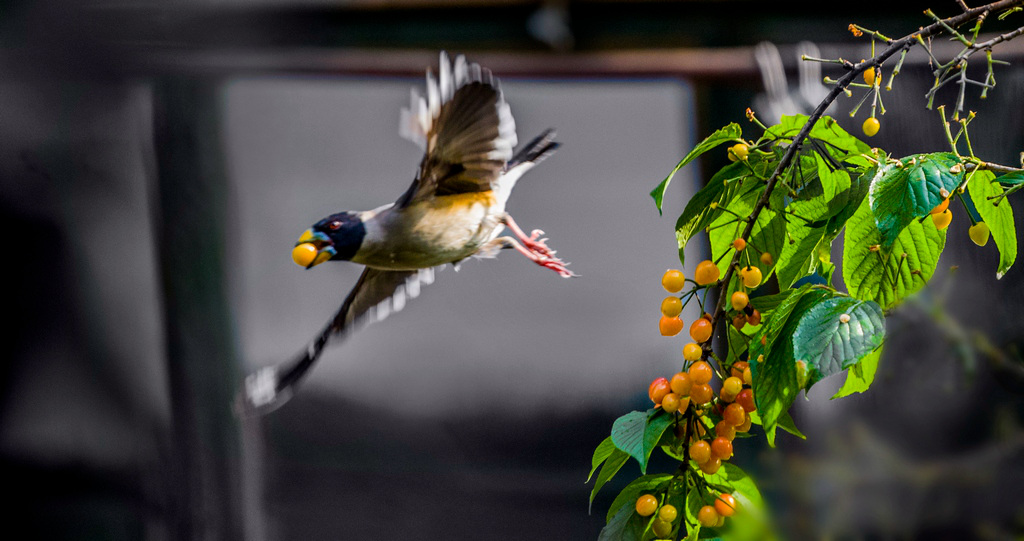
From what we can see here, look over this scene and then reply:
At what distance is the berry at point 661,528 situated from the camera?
12.8 inches

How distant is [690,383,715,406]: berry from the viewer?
0.31m

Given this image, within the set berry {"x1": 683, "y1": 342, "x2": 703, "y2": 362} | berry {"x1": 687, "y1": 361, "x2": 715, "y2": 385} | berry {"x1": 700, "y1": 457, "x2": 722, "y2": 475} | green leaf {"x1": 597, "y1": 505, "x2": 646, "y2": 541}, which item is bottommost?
green leaf {"x1": 597, "y1": 505, "x2": 646, "y2": 541}

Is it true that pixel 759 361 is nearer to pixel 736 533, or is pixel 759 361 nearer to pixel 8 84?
pixel 736 533

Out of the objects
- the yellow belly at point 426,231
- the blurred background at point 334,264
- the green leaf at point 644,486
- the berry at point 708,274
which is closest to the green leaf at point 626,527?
the green leaf at point 644,486

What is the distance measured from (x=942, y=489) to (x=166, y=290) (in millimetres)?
924

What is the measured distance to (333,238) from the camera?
485 millimetres

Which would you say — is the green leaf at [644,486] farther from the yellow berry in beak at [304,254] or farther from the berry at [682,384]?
the yellow berry in beak at [304,254]

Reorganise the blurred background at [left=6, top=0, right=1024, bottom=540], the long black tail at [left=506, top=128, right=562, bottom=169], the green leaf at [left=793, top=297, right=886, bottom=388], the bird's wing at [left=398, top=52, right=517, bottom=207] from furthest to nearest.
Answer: the blurred background at [left=6, top=0, right=1024, bottom=540] < the long black tail at [left=506, top=128, right=562, bottom=169] < the bird's wing at [left=398, top=52, right=517, bottom=207] < the green leaf at [left=793, top=297, right=886, bottom=388]

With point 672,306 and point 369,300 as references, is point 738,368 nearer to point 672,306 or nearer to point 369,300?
point 672,306

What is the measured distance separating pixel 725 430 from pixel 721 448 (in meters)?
0.01

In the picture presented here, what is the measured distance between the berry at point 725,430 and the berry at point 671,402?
0.08 ft

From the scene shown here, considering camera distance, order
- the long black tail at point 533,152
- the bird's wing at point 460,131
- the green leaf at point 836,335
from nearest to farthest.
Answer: the green leaf at point 836,335, the bird's wing at point 460,131, the long black tail at point 533,152

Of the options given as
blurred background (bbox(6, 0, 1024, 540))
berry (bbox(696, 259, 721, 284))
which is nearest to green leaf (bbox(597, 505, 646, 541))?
berry (bbox(696, 259, 721, 284))

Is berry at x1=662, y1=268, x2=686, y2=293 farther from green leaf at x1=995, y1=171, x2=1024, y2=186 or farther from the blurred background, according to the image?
the blurred background
